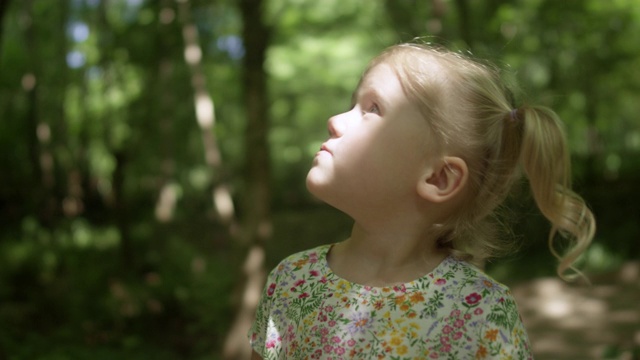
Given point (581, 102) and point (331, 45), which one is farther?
point (581, 102)

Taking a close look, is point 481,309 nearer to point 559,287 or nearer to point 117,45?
point 559,287

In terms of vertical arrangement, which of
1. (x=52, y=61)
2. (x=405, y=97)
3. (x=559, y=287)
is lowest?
(x=559, y=287)

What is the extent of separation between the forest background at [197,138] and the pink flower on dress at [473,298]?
3784 millimetres

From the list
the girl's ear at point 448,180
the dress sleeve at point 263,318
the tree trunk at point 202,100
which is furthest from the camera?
the tree trunk at point 202,100

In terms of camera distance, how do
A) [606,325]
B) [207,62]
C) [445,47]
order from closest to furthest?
1. [445,47]
2. [606,325]
3. [207,62]

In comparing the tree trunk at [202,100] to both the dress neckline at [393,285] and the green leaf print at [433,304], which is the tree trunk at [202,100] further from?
the green leaf print at [433,304]

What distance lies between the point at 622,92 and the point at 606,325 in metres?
7.98

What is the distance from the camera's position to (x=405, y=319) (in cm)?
173

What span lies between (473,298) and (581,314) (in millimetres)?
9352

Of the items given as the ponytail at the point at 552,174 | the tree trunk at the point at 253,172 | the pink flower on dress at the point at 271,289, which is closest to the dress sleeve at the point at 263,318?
the pink flower on dress at the point at 271,289

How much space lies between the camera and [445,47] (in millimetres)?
2031

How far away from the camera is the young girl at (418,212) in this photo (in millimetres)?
1728

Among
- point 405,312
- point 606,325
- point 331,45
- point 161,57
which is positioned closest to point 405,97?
point 405,312

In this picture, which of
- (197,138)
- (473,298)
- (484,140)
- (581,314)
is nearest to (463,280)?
(473,298)
